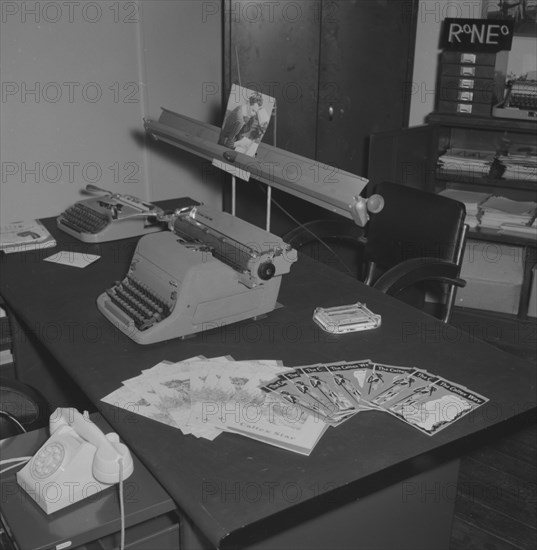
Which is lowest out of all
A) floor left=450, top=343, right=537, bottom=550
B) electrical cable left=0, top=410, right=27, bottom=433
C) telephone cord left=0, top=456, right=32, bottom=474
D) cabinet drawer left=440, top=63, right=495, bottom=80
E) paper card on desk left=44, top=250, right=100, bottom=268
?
floor left=450, top=343, right=537, bottom=550


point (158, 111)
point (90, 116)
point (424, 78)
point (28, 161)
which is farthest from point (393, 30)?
point (28, 161)

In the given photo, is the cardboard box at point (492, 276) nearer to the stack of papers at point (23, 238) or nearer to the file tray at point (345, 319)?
the file tray at point (345, 319)

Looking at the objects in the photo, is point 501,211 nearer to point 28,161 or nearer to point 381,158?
point 381,158

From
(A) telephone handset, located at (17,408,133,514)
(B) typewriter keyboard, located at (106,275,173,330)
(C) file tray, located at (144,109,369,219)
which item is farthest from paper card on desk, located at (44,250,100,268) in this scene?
(A) telephone handset, located at (17,408,133,514)

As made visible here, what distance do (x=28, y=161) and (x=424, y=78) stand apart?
2157mm

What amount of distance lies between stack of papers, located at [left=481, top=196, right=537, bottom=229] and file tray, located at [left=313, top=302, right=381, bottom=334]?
5.51 feet

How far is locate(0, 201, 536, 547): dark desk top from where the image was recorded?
130 centimetres

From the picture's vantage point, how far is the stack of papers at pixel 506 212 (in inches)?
135

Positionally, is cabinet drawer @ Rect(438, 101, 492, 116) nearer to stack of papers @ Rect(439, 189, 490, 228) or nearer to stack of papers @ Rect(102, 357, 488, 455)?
stack of papers @ Rect(439, 189, 490, 228)

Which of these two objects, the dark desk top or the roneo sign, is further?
the roneo sign

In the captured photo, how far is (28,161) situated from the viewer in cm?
321

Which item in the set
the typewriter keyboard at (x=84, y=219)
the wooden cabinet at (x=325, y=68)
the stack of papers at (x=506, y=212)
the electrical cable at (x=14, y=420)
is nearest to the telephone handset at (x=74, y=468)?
the electrical cable at (x=14, y=420)

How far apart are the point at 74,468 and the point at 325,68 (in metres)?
2.70

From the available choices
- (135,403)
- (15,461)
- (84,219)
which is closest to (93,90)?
(84,219)
